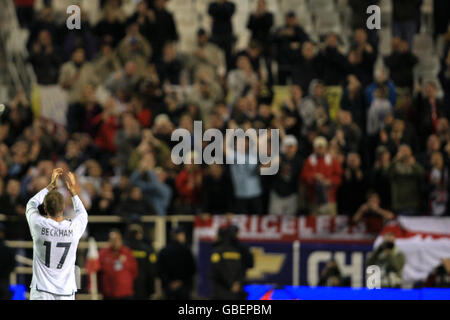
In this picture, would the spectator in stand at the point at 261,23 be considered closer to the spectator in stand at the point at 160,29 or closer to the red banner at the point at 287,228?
the spectator in stand at the point at 160,29

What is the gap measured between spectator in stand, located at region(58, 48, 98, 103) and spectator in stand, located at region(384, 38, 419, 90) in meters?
5.50

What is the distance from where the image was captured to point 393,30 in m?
22.7

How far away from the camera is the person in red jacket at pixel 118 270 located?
19.0 meters

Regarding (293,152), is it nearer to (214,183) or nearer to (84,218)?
(214,183)

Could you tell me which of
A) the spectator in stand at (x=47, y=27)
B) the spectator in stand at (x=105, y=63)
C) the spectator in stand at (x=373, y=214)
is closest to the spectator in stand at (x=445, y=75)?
the spectator in stand at (x=373, y=214)

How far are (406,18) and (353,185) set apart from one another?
4.09 m

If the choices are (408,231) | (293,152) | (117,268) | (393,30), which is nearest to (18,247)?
(117,268)

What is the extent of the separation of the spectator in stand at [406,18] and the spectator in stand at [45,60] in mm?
6455

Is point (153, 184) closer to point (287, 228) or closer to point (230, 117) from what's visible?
point (230, 117)

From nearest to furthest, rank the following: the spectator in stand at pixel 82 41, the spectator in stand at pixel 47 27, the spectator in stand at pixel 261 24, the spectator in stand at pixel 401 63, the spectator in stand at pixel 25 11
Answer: the spectator in stand at pixel 401 63 < the spectator in stand at pixel 261 24 < the spectator in stand at pixel 82 41 < the spectator in stand at pixel 47 27 < the spectator in stand at pixel 25 11

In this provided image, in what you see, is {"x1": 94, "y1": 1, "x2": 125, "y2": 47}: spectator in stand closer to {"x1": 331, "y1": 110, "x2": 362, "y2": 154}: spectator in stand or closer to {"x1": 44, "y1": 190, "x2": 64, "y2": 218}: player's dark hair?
{"x1": 331, "y1": 110, "x2": 362, "y2": 154}: spectator in stand

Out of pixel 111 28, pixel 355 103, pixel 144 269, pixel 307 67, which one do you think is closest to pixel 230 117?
pixel 307 67

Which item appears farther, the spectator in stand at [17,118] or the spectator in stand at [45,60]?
the spectator in stand at [45,60]
